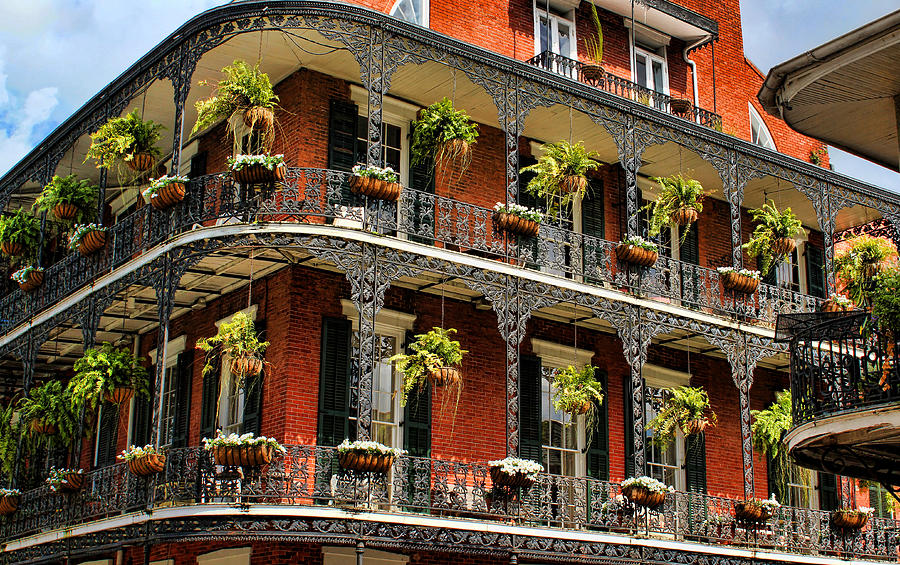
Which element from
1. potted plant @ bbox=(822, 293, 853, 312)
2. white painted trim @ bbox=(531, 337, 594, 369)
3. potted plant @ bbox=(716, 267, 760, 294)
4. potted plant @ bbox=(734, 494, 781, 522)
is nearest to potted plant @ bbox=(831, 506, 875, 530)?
potted plant @ bbox=(734, 494, 781, 522)

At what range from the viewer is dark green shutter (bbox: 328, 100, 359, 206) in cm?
1617

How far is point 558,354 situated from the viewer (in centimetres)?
1778

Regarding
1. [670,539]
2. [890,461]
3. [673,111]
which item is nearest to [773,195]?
[673,111]

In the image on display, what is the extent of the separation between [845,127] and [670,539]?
8.45 metres

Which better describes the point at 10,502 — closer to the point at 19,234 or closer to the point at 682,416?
the point at 19,234

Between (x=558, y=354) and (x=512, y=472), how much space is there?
3.76m

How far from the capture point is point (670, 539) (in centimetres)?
1691

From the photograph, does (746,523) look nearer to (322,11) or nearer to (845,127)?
(845,127)

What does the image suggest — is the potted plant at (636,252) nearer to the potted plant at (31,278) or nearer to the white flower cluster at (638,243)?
the white flower cluster at (638,243)

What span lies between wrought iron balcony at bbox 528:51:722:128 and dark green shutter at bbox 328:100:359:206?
13.8 ft

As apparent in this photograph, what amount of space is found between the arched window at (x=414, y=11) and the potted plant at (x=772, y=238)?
6578mm

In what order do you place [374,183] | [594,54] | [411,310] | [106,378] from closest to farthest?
1. [374,183]
2. [106,378]
3. [411,310]
4. [594,54]

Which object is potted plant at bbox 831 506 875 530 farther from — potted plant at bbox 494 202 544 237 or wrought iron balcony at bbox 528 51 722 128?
potted plant at bbox 494 202 544 237

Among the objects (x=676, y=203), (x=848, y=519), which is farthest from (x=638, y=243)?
(x=848, y=519)
